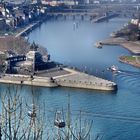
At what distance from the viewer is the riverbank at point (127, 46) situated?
11434 mm

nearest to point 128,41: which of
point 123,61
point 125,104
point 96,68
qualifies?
point 123,61

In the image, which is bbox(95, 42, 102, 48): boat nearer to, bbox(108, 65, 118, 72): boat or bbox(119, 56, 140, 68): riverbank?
bbox(119, 56, 140, 68): riverbank

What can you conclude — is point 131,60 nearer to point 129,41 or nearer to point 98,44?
point 98,44

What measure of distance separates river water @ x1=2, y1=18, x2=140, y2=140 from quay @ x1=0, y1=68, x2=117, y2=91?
0.59ft

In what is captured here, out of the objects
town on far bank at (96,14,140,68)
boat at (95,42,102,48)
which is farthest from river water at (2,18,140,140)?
town on far bank at (96,14,140,68)

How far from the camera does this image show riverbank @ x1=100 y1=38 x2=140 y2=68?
450 inches

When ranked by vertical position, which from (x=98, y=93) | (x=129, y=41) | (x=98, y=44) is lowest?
(x=129, y=41)

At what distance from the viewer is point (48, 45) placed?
14.0m

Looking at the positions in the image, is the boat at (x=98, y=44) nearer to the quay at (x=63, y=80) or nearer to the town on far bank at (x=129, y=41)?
the town on far bank at (x=129, y=41)

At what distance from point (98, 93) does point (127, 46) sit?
232 inches

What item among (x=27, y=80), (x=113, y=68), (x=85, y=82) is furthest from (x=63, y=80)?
(x=113, y=68)

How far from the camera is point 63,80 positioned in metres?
9.12

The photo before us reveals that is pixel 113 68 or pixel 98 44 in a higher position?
pixel 113 68

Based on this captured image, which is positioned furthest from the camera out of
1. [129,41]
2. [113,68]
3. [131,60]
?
[129,41]
